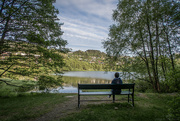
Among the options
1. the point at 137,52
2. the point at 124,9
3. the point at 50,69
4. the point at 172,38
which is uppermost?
the point at 124,9

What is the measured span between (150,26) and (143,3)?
202cm

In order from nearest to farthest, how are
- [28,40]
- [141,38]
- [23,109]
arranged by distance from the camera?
[23,109], [28,40], [141,38]

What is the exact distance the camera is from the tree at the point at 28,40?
628cm

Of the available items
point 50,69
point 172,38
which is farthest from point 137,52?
point 50,69

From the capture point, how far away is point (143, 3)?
364 inches

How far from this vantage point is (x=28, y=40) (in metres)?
6.50

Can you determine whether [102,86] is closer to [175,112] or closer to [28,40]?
[175,112]

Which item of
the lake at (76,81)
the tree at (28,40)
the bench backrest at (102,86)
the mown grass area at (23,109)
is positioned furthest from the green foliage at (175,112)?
the lake at (76,81)

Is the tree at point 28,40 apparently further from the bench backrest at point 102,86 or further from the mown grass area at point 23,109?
the bench backrest at point 102,86

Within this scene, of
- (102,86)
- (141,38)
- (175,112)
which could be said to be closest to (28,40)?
(102,86)

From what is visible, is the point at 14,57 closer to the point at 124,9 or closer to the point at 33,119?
the point at 33,119

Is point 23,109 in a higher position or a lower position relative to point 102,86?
lower

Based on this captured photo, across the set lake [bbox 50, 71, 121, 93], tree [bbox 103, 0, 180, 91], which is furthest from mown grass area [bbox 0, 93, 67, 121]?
tree [bbox 103, 0, 180, 91]

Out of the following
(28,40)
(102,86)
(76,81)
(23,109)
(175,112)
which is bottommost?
(76,81)
